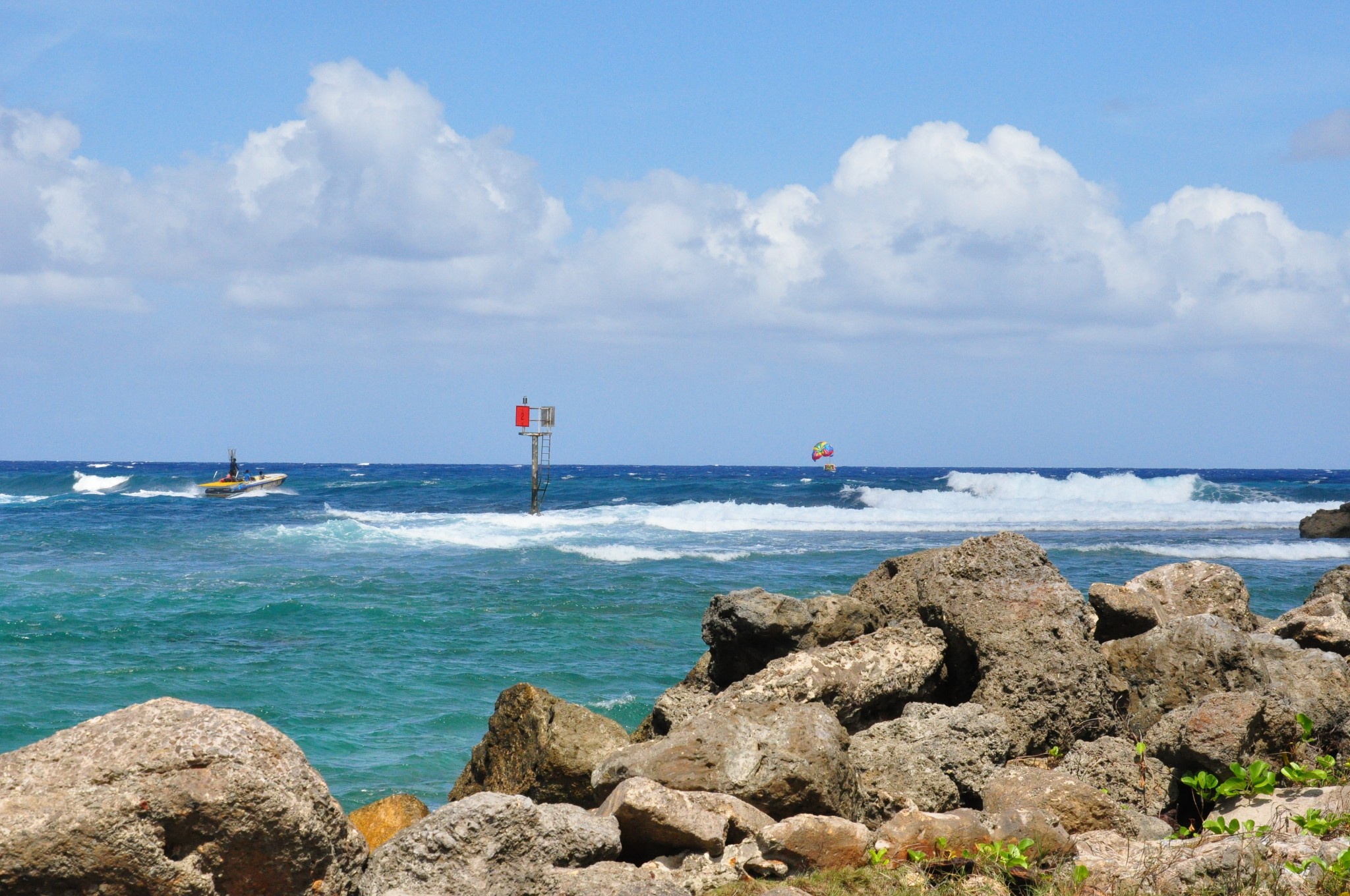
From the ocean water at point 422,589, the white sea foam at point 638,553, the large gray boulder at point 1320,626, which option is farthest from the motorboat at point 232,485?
the large gray boulder at point 1320,626

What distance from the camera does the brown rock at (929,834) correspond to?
4.88 m

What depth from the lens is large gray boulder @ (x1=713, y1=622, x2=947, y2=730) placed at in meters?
6.83

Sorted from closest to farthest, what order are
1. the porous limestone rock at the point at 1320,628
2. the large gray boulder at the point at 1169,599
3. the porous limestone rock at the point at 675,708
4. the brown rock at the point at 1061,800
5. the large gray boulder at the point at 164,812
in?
1. the large gray boulder at the point at 164,812
2. the brown rock at the point at 1061,800
3. the porous limestone rock at the point at 675,708
4. the porous limestone rock at the point at 1320,628
5. the large gray boulder at the point at 1169,599

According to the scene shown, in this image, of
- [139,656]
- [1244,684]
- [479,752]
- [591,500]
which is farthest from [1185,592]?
[591,500]

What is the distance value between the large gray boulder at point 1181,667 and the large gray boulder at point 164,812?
4.98 metres

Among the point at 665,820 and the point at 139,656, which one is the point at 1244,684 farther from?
the point at 139,656

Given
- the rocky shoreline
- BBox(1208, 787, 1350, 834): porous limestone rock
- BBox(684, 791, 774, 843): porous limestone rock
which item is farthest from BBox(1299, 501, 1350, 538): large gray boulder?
BBox(684, 791, 774, 843): porous limestone rock

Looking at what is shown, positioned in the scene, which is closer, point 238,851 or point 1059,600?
point 238,851

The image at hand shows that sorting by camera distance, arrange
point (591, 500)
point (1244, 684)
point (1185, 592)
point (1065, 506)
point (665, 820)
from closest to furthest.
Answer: point (665, 820) < point (1244, 684) < point (1185, 592) < point (1065, 506) < point (591, 500)

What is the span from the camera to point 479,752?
7184 millimetres

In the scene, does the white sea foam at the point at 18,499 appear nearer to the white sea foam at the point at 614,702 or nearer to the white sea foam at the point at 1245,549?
the white sea foam at the point at 1245,549

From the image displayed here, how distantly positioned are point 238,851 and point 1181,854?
147 inches

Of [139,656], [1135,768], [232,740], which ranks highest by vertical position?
[232,740]

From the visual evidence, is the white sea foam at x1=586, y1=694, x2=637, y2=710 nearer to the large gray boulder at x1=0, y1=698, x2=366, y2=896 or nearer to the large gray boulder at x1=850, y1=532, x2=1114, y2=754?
the large gray boulder at x1=850, y1=532, x2=1114, y2=754
